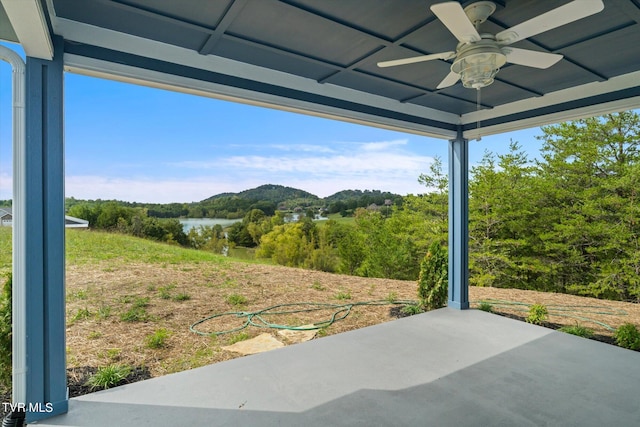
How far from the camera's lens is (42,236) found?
2.13 metres

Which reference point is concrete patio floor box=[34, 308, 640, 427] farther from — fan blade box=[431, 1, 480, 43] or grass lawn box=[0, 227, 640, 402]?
fan blade box=[431, 1, 480, 43]

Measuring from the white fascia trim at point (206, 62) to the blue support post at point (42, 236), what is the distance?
0.18 metres

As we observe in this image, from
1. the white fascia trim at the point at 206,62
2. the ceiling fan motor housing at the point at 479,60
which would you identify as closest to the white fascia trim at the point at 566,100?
the white fascia trim at the point at 206,62

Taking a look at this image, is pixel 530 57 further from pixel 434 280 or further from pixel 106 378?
pixel 106 378

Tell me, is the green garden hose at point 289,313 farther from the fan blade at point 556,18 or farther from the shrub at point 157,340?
the fan blade at point 556,18

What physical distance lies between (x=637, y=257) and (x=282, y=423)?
7.72 meters

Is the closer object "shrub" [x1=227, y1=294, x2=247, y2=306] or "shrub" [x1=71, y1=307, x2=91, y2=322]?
"shrub" [x1=71, y1=307, x2=91, y2=322]

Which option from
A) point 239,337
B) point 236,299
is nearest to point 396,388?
point 239,337

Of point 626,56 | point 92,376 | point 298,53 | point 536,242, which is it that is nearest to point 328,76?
point 298,53

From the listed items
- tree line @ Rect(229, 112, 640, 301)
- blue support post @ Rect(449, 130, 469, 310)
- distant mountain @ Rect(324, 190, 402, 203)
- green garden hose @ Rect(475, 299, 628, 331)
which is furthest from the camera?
distant mountain @ Rect(324, 190, 402, 203)

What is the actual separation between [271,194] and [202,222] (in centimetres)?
166

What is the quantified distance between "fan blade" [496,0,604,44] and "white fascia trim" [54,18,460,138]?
186 cm

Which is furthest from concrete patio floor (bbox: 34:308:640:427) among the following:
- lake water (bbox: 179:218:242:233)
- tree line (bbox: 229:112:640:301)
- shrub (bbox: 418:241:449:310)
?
lake water (bbox: 179:218:242:233)

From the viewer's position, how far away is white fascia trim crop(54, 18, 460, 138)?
2328 mm
